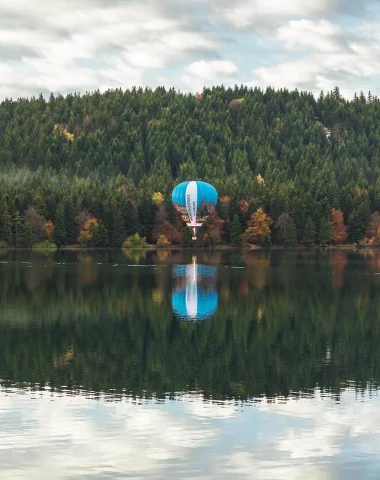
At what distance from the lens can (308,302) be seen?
306 feet

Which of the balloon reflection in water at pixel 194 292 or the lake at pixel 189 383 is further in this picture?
the balloon reflection in water at pixel 194 292

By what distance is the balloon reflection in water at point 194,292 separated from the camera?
281ft

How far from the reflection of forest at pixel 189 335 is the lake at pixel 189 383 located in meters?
0.13

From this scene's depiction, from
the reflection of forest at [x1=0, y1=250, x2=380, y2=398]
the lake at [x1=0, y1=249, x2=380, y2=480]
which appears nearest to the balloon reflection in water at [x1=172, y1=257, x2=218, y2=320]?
the lake at [x1=0, y1=249, x2=380, y2=480]

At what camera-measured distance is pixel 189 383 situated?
167ft

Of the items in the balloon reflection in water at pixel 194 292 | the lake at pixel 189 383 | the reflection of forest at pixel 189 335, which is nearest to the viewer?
the lake at pixel 189 383

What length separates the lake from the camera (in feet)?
118

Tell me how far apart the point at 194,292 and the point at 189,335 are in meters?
33.7

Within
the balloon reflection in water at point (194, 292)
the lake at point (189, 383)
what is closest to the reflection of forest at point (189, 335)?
the lake at point (189, 383)

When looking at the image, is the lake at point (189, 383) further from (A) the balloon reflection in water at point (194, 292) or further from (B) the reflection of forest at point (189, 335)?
(A) the balloon reflection in water at point (194, 292)

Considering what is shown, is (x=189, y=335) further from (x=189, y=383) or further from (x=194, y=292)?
(x=194, y=292)

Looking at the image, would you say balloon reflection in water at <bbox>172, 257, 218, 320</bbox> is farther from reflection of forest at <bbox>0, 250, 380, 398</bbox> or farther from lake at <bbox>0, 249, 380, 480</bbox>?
reflection of forest at <bbox>0, 250, 380, 398</bbox>

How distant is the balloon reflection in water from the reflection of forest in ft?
3.76

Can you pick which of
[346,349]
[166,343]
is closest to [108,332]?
[166,343]
